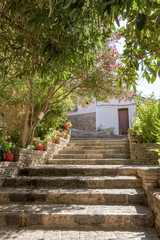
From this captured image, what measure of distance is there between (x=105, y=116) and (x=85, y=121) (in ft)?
4.18

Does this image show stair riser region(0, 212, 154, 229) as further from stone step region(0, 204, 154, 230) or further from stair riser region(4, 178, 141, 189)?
stair riser region(4, 178, 141, 189)

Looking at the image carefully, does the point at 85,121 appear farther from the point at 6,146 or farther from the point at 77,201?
the point at 77,201

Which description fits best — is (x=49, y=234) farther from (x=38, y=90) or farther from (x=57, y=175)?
(x=38, y=90)

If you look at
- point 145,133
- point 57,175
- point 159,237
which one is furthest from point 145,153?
point 159,237

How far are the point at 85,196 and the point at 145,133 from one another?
10.3ft

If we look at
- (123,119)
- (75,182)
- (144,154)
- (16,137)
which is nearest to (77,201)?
(75,182)

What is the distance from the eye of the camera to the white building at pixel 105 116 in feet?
37.6

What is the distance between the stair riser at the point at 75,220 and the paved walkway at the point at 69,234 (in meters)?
0.13

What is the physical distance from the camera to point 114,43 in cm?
552

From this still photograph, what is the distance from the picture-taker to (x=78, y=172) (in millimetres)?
4266

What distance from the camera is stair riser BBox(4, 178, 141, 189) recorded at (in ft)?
11.9

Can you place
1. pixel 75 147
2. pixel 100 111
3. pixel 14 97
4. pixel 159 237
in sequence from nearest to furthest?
pixel 159 237, pixel 14 97, pixel 75 147, pixel 100 111

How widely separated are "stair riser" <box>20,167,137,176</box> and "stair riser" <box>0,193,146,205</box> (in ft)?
3.23

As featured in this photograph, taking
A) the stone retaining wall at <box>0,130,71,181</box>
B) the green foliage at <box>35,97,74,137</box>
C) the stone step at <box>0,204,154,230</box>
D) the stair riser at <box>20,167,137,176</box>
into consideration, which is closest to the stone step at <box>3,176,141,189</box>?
the stone retaining wall at <box>0,130,71,181</box>
